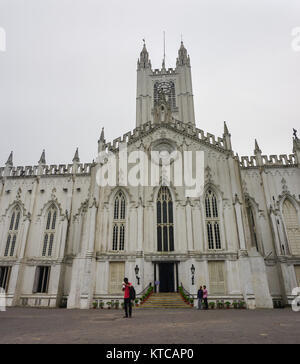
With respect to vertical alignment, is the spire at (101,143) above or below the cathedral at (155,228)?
above

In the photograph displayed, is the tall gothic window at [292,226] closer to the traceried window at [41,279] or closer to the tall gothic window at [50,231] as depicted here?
the tall gothic window at [50,231]

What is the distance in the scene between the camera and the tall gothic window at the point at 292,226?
27.7 metres

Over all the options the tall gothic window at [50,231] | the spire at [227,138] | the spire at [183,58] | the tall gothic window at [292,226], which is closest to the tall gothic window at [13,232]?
the tall gothic window at [50,231]

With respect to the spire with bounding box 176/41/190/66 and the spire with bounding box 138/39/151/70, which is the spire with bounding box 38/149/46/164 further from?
the spire with bounding box 176/41/190/66

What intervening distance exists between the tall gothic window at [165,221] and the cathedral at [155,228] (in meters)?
0.11

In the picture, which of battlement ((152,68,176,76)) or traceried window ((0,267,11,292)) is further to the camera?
battlement ((152,68,176,76))

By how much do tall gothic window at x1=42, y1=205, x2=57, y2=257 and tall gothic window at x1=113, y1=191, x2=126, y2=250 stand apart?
8.87m

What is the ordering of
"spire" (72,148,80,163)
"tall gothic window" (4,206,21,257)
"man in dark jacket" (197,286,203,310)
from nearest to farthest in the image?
"man in dark jacket" (197,286,203,310)
"tall gothic window" (4,206,21,257)
"spire" (72,148,80,163)

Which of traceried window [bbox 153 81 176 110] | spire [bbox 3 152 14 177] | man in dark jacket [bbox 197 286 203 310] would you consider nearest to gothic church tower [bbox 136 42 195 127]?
traceried window [bbox 153 81 176 110]

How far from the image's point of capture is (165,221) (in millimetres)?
27562

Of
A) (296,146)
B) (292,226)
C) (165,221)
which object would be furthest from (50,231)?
(296,146)

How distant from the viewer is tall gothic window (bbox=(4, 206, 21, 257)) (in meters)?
30.3

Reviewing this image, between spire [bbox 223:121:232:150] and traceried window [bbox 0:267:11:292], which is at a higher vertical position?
spire [bbox 223:121:232:150]
